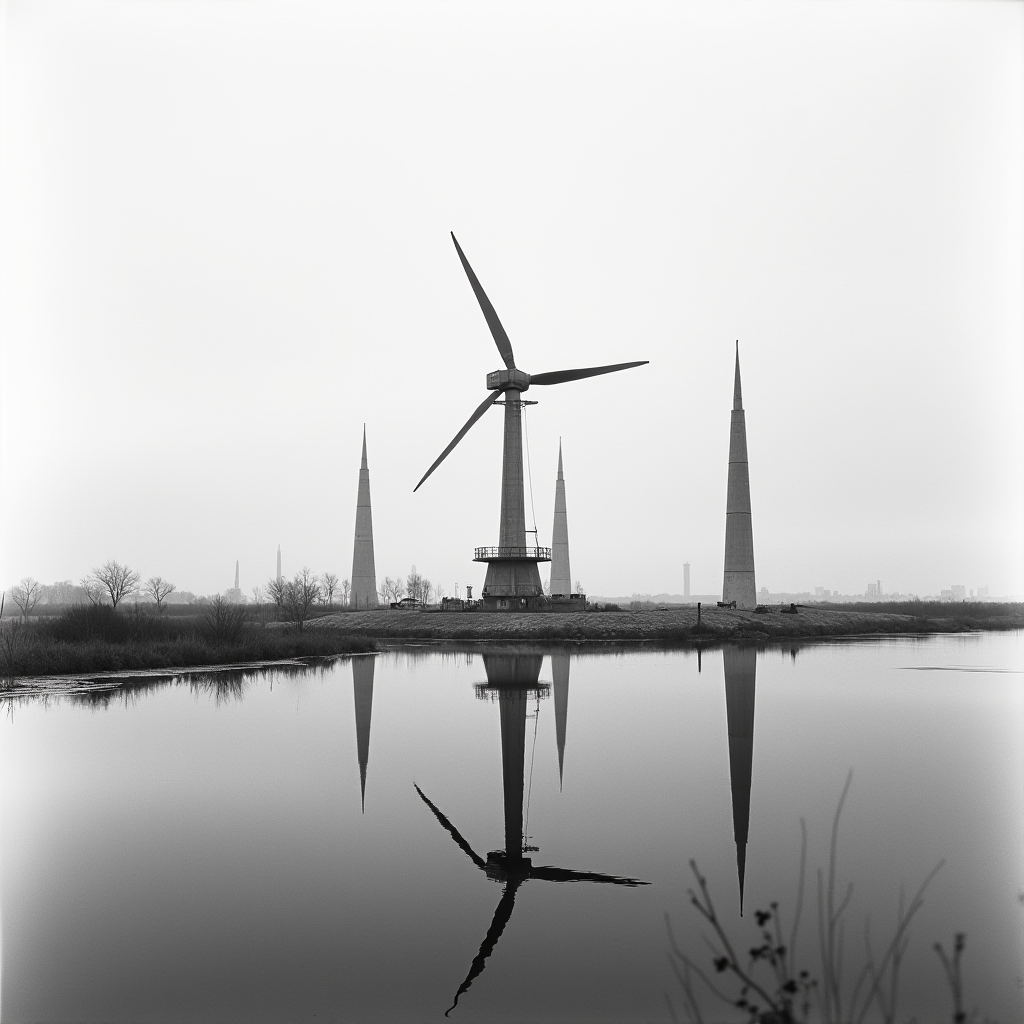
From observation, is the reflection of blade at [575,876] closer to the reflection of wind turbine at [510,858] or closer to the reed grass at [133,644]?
the reflection of wind turbine at [510,858]

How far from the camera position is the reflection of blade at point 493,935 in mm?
8047

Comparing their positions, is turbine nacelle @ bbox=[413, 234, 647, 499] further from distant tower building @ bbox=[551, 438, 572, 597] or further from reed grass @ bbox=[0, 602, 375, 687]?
distant tower building @ bbox=[551, 438, 572, 597]

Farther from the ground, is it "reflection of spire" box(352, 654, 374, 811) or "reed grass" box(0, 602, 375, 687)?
"reed grass" box(0, 602, 375, 687)

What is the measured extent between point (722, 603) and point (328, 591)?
7614 cm

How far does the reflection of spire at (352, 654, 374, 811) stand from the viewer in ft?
55.8

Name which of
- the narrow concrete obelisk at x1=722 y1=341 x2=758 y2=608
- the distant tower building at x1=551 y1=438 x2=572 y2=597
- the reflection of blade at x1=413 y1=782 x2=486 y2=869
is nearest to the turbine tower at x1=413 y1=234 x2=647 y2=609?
the narrow concrete obelisk at x1=722 y1=341 x2=758 y2=608

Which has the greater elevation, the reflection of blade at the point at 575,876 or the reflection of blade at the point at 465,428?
the reflection of blade at the point at 465,428

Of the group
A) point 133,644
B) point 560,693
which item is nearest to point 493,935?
point 560,693

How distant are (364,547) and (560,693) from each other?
56409 mm

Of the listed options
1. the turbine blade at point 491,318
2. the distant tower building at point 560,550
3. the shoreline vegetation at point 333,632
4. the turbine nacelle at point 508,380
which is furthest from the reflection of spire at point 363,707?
the distant tower building at point 560,550

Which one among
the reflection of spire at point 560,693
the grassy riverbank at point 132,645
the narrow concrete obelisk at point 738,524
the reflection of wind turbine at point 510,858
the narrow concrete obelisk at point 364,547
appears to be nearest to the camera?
the reflection of wind turbine at point 510,858

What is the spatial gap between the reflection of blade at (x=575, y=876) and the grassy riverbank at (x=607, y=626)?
45.2 m

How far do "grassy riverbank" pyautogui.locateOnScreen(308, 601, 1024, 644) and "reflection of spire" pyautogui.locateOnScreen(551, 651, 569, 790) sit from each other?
1099 cm

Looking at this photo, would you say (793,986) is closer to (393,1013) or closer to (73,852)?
(393,1013)
